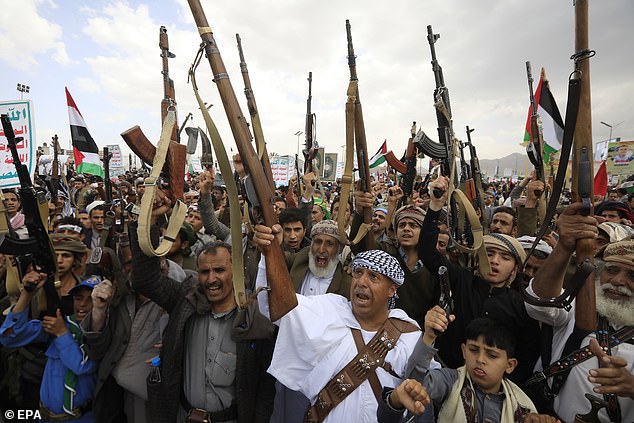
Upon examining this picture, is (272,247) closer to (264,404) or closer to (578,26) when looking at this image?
(264,404)

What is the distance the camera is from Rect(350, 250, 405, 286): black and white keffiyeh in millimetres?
2350

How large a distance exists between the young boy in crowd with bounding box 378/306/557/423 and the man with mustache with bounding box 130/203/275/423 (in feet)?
3.48

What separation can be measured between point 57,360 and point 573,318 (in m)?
3.85

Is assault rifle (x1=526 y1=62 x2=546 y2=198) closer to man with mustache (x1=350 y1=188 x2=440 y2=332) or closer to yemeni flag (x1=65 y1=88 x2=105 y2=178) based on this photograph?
man with mustache (x1=350 y1=188 x2=440 y2=332)

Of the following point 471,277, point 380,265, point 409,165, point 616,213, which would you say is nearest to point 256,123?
point 380,265

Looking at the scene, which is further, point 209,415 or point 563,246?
point 209,415

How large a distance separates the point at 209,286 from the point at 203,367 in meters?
0.58

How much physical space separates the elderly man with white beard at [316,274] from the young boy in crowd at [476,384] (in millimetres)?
1319

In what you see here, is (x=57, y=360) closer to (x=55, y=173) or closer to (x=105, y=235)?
(x=105, y=235)

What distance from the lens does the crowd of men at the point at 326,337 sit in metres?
2.02

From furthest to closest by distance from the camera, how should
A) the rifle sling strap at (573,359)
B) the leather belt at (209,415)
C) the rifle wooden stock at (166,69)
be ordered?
the rifle wooden stock at (166,69) < the leather belt at (209,415) < the rifle sling strap at (573,359)

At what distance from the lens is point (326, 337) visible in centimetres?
215

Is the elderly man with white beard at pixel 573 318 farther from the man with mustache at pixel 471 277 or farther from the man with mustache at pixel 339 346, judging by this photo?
the man with mustache at pixel 339 346
